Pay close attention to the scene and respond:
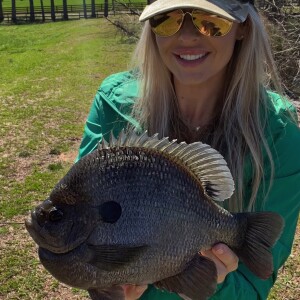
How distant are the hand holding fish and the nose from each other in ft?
2.91

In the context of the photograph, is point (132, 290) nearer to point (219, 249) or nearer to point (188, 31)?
point (219, 249)

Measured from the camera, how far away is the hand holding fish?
69.1 inches

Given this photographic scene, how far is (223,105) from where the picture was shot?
2.35 m

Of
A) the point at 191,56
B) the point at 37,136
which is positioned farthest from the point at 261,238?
the point at 37,136

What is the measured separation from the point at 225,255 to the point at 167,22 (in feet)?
3.26

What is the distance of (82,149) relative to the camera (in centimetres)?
252

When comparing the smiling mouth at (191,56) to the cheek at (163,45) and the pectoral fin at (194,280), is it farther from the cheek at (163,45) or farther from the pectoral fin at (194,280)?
the pectoral fin at (194,280)

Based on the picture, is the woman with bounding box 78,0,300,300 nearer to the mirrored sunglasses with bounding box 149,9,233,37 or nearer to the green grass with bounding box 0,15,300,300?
the mirrored sunglasses with bounding box 149,9,233,37

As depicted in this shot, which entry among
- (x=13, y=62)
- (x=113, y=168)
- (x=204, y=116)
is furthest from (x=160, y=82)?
(x=13, y=62)

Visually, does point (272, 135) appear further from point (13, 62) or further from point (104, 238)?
point (13, 62)

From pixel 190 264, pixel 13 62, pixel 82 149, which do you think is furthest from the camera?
pixel 13 62

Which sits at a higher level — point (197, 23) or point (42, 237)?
point (197, 23)

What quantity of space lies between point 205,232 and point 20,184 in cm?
578

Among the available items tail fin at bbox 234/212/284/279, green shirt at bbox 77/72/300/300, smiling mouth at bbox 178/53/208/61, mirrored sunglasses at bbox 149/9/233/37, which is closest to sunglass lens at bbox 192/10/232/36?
mirrored sunglasses at bbox 149/9/233/37
